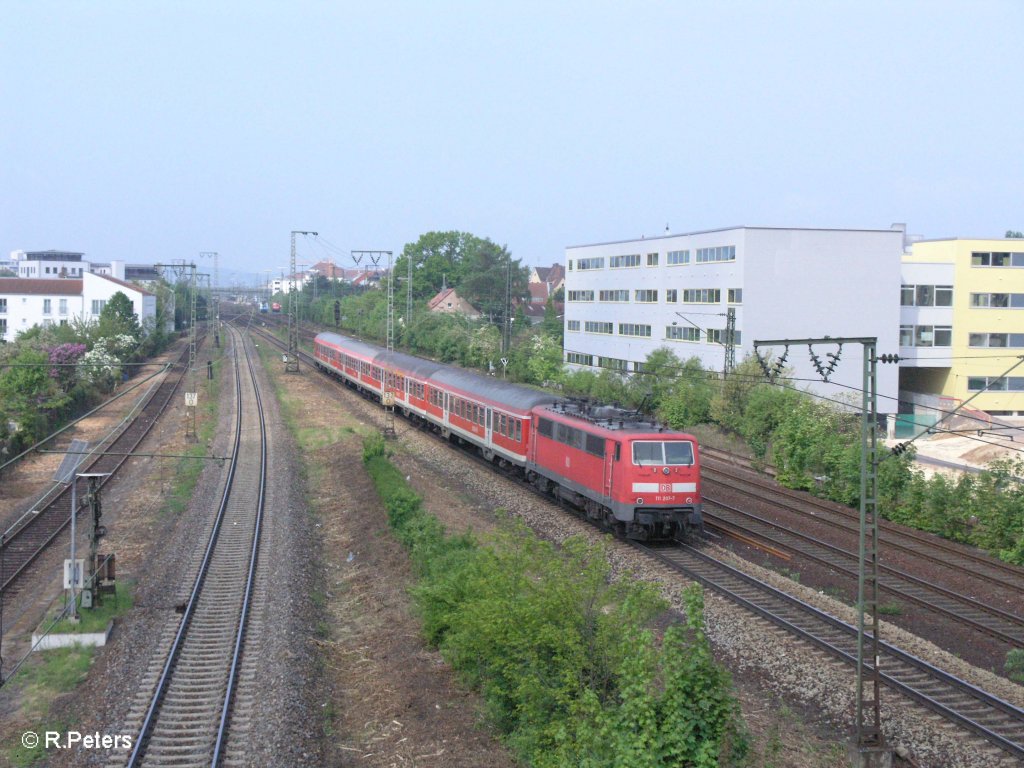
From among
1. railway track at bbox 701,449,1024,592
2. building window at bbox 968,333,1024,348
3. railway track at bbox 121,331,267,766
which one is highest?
building window at bbox 968,333,1024,348

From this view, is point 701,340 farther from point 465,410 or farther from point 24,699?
point 24,699

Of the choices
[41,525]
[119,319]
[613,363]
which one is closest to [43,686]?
[41,525]

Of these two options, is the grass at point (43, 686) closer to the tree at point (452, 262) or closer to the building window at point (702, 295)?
the building window at point (702, 295)

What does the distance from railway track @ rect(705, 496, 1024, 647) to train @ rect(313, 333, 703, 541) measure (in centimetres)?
175

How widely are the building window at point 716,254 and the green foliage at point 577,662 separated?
3313 centimetres

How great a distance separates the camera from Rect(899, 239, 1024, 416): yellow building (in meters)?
51.8

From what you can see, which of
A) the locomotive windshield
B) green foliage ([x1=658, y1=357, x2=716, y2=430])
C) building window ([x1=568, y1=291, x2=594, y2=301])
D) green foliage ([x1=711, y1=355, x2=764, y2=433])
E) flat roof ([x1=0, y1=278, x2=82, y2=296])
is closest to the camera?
the locomotive windshield

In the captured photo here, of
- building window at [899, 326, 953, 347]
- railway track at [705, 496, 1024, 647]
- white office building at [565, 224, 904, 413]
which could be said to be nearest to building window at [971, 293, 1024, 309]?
building window at [899, 326, 953, 347]

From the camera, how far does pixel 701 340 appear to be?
157 feet

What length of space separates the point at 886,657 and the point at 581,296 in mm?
51071

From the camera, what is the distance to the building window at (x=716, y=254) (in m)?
46.2

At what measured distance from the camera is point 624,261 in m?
57.4

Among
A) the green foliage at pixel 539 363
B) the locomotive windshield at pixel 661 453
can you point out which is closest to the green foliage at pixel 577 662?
the locomotive windshield at pixel 661 453

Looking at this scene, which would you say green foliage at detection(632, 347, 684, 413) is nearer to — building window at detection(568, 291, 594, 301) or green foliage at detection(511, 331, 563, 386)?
green foliage at detection(511, 331, 563, 386)
